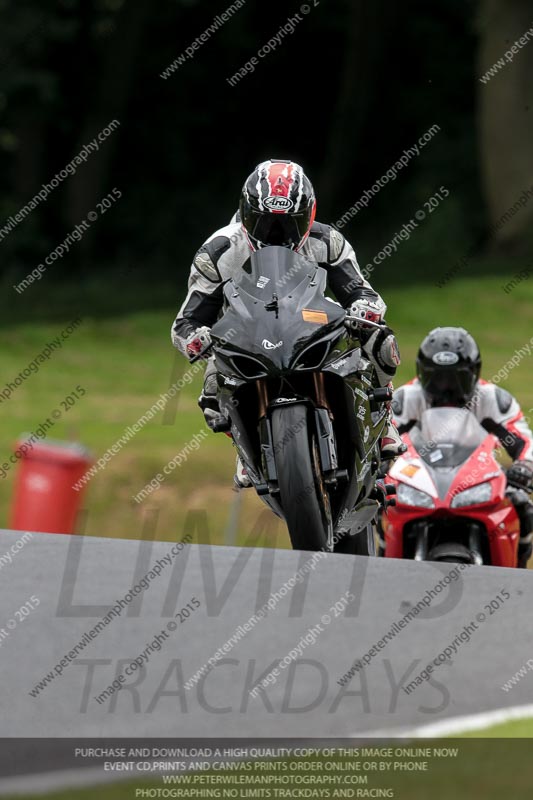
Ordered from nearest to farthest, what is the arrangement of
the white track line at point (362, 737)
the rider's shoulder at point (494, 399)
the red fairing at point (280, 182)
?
the white track line at point (362, 737)
the red fairing at point (280, 182)
the rider's shoulder at point (494, 399)

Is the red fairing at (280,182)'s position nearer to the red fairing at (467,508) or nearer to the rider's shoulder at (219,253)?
the rider's shoulder at (219,253)

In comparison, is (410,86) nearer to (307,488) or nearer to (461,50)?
(461,50)

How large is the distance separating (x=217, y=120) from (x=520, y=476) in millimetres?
26705

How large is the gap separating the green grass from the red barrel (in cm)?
100

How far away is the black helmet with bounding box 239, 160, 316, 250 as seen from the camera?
7.34m

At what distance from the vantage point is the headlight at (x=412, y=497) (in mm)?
8531

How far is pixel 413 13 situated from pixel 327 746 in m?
30.1

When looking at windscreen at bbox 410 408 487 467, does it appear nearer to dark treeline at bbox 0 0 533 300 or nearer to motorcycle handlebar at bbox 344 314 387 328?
motorcycle handlebar at bbox 344 314 387 328

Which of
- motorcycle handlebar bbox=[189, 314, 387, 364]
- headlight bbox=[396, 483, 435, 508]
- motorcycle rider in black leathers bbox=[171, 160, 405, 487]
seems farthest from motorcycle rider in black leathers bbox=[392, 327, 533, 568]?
motorcycle handlebar bbox=[189, 314, 387, 364]

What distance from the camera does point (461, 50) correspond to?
32938 mm

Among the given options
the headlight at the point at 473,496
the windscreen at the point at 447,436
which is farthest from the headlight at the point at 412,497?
the windscreen at the point at 447,436

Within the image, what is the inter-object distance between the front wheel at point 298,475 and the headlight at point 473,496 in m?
1.78

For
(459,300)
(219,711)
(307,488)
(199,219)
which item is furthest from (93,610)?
(199,219)

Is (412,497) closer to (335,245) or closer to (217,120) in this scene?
(335,245)
